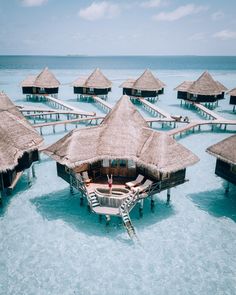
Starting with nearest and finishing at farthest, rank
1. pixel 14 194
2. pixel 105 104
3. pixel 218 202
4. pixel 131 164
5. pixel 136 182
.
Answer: pixel 136 182 < pixel 131 164 < pixel 218 202 < pixel 14 194 < pixel 105 104

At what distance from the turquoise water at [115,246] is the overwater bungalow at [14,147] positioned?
1.94 meters

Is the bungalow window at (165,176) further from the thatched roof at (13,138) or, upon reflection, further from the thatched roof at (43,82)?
the thatched roof at (43,82)

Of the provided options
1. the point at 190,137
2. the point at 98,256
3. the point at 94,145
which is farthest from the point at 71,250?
the point at 190,137

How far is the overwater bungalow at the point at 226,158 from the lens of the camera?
57.4 feet

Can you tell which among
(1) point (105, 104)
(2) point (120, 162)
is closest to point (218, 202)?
(2) point (120, 162)

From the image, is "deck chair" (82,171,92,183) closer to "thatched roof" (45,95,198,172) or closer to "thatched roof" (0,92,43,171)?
"thatched roof" (45,95,198,172)

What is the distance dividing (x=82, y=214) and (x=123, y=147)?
16.8ft

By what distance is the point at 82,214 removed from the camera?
17594 millimetres

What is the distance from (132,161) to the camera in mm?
18172

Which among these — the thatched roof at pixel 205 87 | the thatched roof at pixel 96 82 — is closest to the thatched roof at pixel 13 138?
the thatched roof at pixel 96 82

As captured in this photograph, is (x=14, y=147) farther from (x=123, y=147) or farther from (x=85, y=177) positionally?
(x=123, y=147)

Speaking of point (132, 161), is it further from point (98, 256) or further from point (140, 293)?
point (140, 293)

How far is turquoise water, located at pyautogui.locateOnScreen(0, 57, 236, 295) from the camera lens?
12812mm

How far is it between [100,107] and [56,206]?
29426 millimetres
